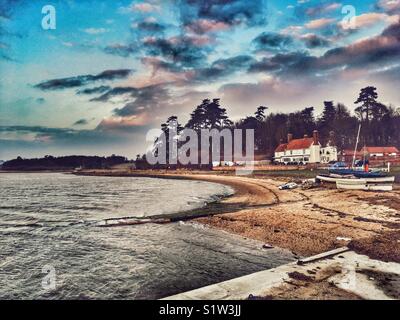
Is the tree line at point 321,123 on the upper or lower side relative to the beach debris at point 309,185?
upper

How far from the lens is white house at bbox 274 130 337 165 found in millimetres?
81438

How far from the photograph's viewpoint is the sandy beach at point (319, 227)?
8.72 meters

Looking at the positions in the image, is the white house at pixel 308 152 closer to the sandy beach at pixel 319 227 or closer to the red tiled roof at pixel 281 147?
the red tiled roof at pixel 281 147

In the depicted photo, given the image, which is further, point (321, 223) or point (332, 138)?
point (332, 138)

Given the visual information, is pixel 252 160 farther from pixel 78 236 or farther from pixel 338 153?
pixel 78 236

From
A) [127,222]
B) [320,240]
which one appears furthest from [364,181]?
[127,222]

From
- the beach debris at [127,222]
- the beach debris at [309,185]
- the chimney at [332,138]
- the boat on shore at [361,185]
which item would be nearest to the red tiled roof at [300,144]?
the chimney at [332,138]

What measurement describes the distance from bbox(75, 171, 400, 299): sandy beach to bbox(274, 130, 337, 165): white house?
190ft

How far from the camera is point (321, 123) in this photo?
320 feet

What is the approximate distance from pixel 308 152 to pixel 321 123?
20.3 metres

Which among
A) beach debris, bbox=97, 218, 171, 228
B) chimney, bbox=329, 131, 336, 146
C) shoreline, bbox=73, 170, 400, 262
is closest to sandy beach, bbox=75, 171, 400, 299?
shoreline, bbox=73, 170, 400, 262

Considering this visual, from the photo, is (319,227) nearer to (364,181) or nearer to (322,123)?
(364,181)

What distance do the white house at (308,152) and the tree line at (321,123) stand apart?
5.43m

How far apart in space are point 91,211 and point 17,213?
7673 mm
